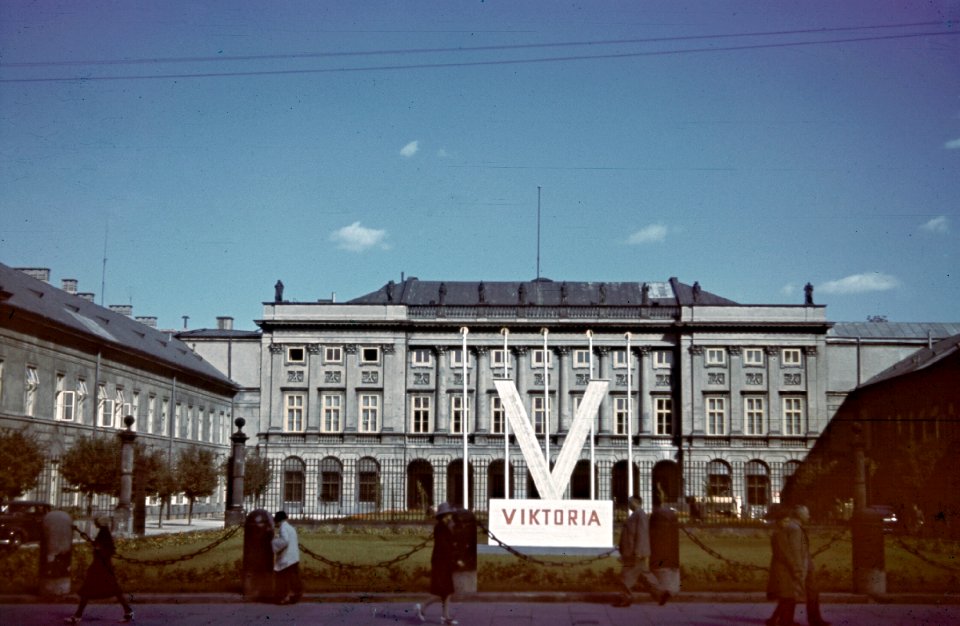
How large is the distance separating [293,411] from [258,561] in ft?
191

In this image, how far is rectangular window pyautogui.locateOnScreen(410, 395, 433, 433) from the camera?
76625 mm

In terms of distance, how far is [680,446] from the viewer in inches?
2972

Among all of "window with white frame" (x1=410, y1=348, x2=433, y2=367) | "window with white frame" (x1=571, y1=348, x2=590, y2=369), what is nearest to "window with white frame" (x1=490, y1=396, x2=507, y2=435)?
"window with white frame" (x1=410, y1=348, x2=433, y2=367)

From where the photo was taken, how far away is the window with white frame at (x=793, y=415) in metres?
75.4

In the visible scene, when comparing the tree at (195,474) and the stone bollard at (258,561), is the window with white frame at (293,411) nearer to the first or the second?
the tree at (195,474)

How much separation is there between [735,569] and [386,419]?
2134 inches

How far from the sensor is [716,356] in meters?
76.3

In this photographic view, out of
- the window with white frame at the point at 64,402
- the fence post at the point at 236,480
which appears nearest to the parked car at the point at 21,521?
the fence post at the point at 236,480

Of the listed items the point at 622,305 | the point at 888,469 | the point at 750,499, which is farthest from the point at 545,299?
the point at 888,469

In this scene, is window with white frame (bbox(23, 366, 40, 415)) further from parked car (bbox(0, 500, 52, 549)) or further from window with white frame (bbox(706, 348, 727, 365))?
window with white frame (bbox(706, 348, 727, 365))

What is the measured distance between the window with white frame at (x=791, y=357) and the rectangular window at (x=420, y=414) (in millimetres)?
23373

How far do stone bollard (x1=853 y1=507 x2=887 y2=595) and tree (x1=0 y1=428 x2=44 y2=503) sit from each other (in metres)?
26.2

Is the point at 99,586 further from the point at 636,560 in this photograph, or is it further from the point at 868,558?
the point at 868,558

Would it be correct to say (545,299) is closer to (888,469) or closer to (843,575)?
(888,469)
